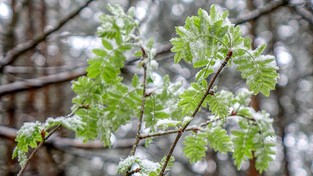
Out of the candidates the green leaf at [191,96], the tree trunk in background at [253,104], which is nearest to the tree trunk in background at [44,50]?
the tree trunk in background at [253,104]

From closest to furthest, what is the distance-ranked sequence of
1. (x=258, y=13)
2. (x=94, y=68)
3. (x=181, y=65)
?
1. (x=94, y=68)
2. (x=258, y=13)
3. (x=181, y=65)

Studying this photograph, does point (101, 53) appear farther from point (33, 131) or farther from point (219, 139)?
point (219, 139)

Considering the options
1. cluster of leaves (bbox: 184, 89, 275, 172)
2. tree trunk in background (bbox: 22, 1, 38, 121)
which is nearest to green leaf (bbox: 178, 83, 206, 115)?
cluster of leaves (bbox: 184, 89, 275, 172)

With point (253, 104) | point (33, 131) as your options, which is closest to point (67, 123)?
point (33, 131)

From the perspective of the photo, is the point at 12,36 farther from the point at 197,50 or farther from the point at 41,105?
the point at 197,50

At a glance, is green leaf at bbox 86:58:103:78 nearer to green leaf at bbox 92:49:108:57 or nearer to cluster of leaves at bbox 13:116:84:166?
green leaf at bbox 92:49:108:57
